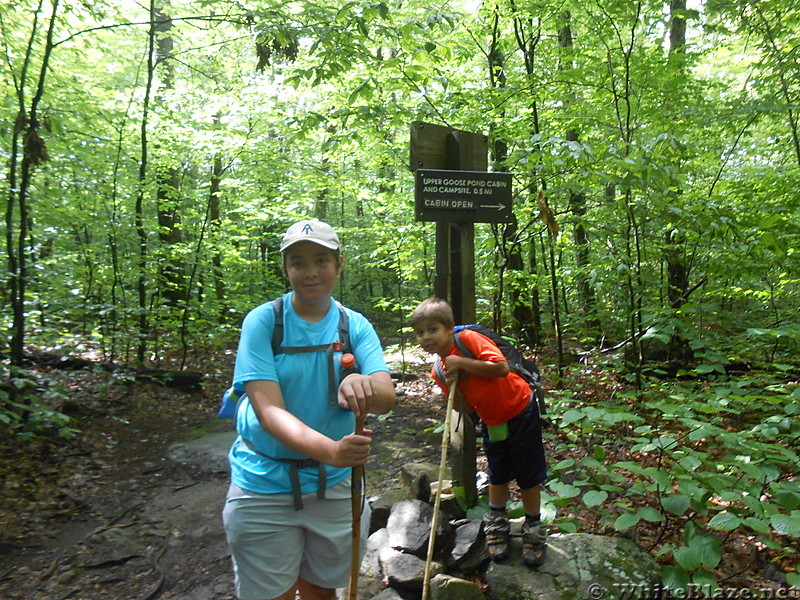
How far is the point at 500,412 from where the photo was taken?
116 inches

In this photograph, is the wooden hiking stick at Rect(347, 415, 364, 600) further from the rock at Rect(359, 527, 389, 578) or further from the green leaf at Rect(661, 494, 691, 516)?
the green leaf at Rect(661, 494, 691, 516)

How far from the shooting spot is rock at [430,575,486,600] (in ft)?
Answer: 8.82

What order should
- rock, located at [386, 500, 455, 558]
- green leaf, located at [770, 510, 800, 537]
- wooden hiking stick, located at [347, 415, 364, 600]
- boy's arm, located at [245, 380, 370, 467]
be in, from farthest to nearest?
rock, located at [386, 500, 455, 558], green leaf, located at [770, 510, 800, 537], wooden hiking stick, located at [347, 415, 364, 600], boy's arm, located at [245, 380, 370, 467]

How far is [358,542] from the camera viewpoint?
1825mm

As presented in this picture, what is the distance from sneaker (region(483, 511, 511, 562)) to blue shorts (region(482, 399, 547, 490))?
0.88ft

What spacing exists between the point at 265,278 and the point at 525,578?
1193 centimetres

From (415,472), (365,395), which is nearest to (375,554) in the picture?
(415,472)

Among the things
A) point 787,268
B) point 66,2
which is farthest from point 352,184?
point 787,268

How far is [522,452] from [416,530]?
87cm

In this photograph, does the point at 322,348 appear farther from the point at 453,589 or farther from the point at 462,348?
the point at 453,589

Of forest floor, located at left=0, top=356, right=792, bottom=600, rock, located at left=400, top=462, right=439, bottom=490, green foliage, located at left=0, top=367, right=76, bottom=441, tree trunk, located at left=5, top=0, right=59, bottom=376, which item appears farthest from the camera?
tree trunk, located at left=5, top=0, right=59, bottom=376

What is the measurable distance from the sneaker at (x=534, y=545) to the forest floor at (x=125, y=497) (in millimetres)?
633

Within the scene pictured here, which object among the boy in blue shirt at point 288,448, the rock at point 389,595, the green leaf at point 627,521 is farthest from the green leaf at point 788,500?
the boy in blue shirt at point 288,448

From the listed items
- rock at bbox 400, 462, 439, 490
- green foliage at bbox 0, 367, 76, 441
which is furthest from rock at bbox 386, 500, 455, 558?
green foliage at bbox 0, 367, 76, 441
